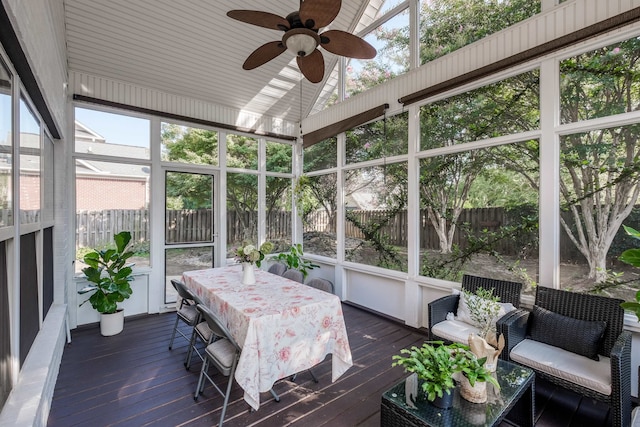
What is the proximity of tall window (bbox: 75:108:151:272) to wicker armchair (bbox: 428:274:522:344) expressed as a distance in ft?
13.2

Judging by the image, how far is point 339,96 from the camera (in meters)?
5.28

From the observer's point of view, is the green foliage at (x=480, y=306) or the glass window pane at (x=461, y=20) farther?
the glass window pane at (x=461, y=20)

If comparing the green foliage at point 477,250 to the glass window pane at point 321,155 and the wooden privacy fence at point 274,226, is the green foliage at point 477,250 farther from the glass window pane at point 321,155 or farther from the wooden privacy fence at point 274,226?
the glass window pane at point 321,155

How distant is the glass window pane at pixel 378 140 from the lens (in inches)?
165

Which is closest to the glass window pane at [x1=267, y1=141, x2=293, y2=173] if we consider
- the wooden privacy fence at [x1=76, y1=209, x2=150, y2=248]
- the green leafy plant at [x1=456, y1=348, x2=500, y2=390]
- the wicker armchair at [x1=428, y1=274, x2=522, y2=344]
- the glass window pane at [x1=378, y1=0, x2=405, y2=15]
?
the wooden privacy fence at [x1=76, y1=209, x2=150, y2=248]

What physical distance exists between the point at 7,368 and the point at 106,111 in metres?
3.66

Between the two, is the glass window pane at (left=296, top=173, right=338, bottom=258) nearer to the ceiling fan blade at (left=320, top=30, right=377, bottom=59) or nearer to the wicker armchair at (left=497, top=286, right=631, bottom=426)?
the ceiling fan blade at (left=320, top=30, right=377, bottom=59)

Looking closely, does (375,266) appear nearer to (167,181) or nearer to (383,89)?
(383,89)

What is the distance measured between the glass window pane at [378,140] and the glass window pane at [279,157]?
5.03ft

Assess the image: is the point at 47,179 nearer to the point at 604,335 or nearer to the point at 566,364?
the point at 566,364

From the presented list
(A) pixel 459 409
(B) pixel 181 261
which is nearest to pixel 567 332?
(A) pixel 459 409

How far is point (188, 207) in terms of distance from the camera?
193 inches

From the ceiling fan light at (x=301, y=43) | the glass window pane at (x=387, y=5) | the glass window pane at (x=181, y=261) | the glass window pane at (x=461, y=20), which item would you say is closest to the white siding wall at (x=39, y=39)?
the ceiling fan light at (x=301, y=43)

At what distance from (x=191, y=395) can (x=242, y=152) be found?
404cm
